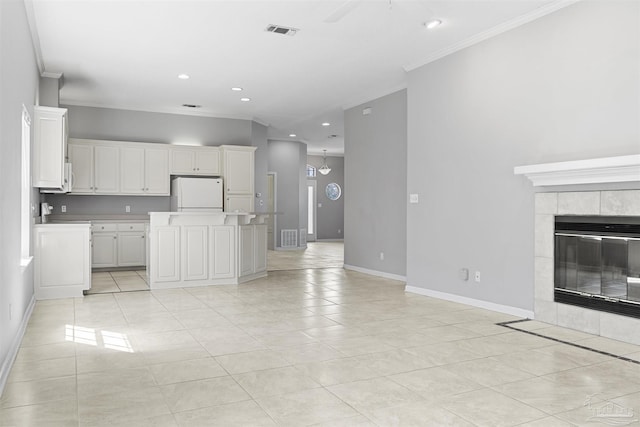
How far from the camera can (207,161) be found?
9109 mm

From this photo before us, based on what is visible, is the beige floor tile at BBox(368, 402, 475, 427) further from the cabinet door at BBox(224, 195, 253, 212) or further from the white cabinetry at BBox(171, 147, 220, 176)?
the white cabinetry at BBox(171, 147, 220, 176)

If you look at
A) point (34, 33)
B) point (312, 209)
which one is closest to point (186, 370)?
point (34, 33)

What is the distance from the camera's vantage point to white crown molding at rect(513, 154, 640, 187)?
360 cm

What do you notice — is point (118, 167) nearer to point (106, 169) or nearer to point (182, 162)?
point (106, 169)

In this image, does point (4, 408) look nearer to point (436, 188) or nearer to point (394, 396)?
point (394, 396)

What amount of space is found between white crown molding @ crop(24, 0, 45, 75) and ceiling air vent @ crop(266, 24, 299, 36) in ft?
7.06

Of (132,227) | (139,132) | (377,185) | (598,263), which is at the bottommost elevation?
(598,263)

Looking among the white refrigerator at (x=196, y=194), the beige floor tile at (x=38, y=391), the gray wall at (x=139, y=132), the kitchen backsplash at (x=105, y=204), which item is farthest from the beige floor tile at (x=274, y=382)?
the gray wall at (x=139, y=132)

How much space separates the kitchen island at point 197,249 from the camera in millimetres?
6301

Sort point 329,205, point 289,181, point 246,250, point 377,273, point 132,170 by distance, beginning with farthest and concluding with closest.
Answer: point 329,205 < point 289,181 < point 132,170 < point 377,273 < point 246,250

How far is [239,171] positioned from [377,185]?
9.32 feet

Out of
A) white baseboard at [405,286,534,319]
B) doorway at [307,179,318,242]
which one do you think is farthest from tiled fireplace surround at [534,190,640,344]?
doorway at [307,179,318,242]

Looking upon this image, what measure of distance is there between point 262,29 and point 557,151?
10.2 feet

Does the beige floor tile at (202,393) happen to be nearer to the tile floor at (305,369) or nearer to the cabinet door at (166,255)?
the tile floor at (305,369)
